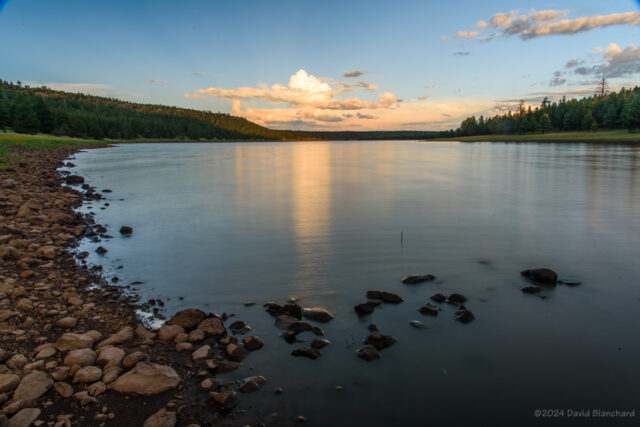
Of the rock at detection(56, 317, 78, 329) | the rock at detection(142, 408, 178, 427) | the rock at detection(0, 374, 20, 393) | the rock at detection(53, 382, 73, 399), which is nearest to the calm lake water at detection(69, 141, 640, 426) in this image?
the rock at detection(142, 408, 178, 427)

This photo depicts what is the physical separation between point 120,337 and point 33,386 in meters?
1.54

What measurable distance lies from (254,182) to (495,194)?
64.7ft

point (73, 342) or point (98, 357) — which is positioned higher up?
point (73, 342)

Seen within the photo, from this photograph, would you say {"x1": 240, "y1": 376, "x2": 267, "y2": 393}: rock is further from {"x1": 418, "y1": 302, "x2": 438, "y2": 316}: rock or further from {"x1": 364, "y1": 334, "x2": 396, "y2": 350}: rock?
{"x1": 418, "y1": 302, "x2": 438, "y2": 316}: rock

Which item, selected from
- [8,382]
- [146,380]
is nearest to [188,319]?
[146,380]

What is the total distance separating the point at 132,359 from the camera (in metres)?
5.64

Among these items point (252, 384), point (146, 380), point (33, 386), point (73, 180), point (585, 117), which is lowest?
point (252, 384)

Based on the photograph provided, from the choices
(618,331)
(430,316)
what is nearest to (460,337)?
(430,316)

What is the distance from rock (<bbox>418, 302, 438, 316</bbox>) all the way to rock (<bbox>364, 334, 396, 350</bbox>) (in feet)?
4.39

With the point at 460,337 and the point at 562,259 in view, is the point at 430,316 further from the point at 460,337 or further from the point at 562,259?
the point at 562,259

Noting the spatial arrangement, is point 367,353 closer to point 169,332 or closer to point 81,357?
point 169,332

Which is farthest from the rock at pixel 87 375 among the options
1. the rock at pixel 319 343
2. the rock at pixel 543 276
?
the rock at pixel 543 276

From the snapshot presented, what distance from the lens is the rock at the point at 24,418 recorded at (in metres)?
4.32

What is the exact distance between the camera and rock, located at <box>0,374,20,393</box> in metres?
4.73
